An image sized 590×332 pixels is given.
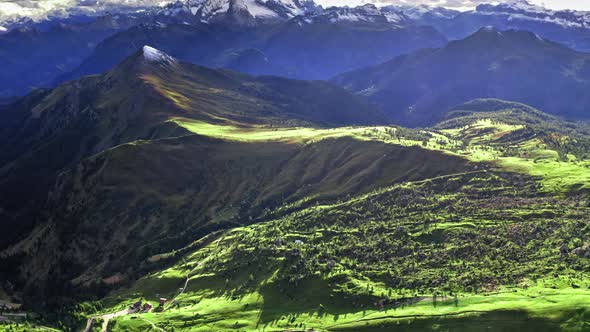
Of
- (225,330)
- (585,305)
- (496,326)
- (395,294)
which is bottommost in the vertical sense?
(225,330)

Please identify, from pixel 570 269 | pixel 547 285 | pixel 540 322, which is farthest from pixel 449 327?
pixel 570 269

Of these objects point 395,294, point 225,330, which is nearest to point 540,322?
point 395,294

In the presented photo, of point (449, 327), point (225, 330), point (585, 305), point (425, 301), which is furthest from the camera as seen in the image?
point (225, 330)

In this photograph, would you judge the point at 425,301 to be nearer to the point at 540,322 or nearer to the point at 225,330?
the point at 540,322

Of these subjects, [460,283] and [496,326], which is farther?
[460,283]

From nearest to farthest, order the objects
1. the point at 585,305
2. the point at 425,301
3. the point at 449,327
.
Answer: the point at 585,305
the point at 449,327
the point at 425,301

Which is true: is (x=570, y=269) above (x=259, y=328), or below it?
above

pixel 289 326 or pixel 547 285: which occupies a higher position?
pixel 547 285

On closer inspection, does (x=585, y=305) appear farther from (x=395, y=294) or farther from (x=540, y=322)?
(x=395, y=294)

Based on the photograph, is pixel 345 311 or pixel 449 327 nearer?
pixel 449 327
